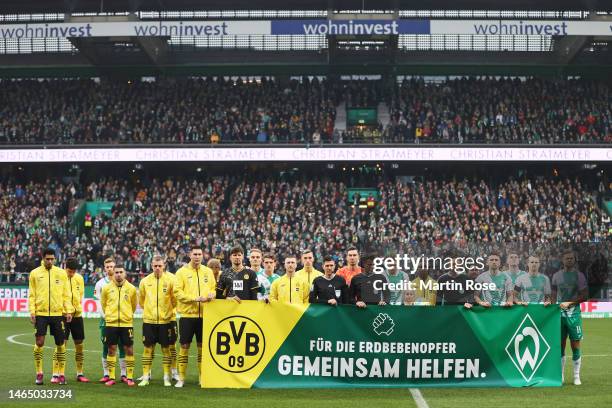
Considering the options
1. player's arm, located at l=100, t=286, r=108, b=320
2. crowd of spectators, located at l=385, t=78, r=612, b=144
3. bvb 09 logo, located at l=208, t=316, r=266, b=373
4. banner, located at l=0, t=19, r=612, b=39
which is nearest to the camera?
bvb 09 logo, located at l=208, t=316, r=266, b=373

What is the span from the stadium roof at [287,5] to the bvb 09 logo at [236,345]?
34.0 m

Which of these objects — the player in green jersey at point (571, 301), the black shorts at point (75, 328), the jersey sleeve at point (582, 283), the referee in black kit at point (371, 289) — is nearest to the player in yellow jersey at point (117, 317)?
the black shorts at point (75, 328)

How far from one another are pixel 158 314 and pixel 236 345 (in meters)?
1.53

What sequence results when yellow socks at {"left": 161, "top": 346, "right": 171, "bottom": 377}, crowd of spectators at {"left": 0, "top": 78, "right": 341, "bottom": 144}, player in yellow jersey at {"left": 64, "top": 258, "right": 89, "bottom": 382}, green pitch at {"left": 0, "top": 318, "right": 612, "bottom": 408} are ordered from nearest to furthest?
green pitch at {"left": 0, "top": 318, "right": 612, "bottom": 408} < yellow socks at {"left": 161, "top": 346, "right": 171, "bottom": 377} < player in yellow jersey at {"left": 64, "top": 258, "right": 89, "bottom": 382} < crowd of spectators at {"left": 0, "top": 78, "right": 341, "bottom": 144}

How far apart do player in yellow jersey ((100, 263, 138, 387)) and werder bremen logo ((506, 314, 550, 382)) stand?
6270 mm

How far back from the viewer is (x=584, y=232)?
38750 millimetres

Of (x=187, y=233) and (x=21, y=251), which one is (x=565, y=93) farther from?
(x=21, y=251)

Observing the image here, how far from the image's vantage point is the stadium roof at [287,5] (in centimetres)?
4522

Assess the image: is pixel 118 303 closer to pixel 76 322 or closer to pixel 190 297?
pixel 76 322

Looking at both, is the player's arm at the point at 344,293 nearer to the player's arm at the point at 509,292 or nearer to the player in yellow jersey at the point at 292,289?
the player in yellow jersey at the point at 292,289

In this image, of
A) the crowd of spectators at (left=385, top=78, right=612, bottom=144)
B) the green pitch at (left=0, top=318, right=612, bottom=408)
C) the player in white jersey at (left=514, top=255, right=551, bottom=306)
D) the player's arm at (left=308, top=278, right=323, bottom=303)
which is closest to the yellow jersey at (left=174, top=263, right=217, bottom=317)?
the green pitch at (left=0, top=318, right=612, bottom=408)

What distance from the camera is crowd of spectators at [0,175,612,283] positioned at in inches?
1519

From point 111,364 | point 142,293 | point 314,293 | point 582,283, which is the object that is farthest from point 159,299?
point 582,283

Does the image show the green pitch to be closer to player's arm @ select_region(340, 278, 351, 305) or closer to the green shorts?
the green shorts
